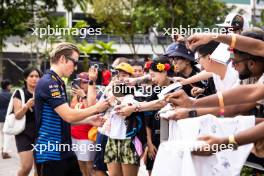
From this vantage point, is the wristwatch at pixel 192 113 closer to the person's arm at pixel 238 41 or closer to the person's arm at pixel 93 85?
the person's arm at pixel 238 41

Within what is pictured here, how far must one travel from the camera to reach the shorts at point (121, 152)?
18.6ft

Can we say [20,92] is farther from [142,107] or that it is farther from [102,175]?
[142,107]

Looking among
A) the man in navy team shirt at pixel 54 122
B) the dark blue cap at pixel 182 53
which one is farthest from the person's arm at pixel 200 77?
the man in navy team shirt at pixel 54 122

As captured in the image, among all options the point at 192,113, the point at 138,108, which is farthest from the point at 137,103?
the point at 192,113

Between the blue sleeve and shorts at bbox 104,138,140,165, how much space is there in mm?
1327

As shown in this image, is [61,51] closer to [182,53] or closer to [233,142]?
[182,53]

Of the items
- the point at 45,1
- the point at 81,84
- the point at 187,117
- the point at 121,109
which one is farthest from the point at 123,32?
the point at 187,117

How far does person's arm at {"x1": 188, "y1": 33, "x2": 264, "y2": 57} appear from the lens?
3248 mm

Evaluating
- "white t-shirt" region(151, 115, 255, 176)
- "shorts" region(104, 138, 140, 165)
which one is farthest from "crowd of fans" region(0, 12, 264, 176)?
"white t-shirt" region(151, 115, 255, 176)

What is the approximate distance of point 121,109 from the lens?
5500mm

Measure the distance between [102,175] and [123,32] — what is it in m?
23.3

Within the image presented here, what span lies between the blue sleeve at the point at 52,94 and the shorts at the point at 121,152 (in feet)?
4.35

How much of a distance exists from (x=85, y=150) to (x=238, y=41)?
4.29 meters

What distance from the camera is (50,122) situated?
463 centimetres
